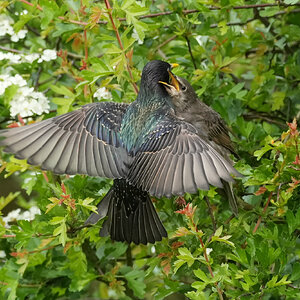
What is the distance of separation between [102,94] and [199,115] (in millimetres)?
537

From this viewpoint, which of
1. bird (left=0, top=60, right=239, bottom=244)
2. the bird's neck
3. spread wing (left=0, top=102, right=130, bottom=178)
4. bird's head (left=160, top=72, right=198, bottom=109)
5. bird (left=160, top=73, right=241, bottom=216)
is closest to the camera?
bird (left=0, top=60, right=239, bottom=244)

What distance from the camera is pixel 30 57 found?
3641mm

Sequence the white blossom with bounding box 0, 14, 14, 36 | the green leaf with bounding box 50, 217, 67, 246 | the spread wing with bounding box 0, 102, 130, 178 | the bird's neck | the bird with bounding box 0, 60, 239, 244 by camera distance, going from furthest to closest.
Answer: the white blossom with bounding box 0, 14, 14, 36 → the bird's neck → the spread wing with bounding box 0, 102, 130, 178 → the bird with bounding box 0, 60, 239, 244 → the green leaf with bounding box 50, 217, 67, 246

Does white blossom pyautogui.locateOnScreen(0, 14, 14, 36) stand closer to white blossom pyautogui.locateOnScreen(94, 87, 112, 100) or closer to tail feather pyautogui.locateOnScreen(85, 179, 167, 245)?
white blossom pyautogui.locateOnScreen(94, 87, 112, 100)

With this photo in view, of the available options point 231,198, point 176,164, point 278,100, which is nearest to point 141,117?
point 176,164

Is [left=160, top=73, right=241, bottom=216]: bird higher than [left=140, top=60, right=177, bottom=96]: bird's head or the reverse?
the reverse

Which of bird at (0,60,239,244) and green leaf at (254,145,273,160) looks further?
bird at (0,60,239,244)

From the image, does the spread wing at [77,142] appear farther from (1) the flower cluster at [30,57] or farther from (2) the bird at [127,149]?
(1) the flower cluster at [30,57]

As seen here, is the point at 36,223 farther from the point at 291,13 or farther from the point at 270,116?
the point at 291,13

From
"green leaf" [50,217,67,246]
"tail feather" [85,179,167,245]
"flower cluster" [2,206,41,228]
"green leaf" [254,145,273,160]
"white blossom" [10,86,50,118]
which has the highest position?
"white blossom" [10,86,50,118]

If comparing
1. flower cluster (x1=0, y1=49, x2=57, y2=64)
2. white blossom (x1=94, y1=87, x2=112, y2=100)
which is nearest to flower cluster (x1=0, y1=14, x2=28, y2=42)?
flower cluster (x1=0, y1=49, x2=57, y2=64)

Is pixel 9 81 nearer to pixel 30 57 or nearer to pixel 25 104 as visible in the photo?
pixel 25 104

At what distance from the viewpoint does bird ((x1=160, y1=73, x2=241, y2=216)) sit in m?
3.33

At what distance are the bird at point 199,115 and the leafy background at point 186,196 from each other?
0.07 metres
